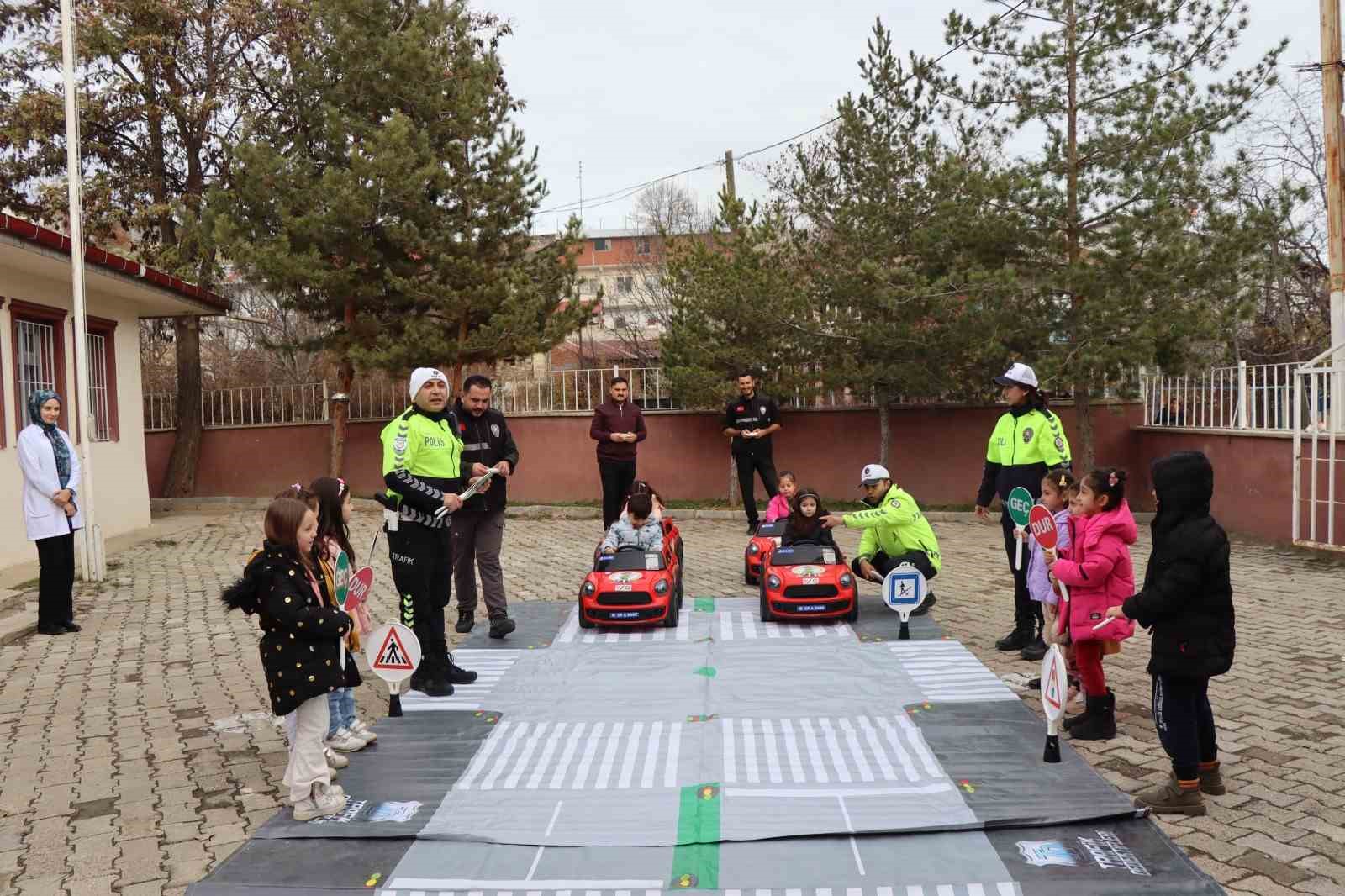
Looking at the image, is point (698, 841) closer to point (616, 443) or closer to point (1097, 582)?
point (1097, 582)

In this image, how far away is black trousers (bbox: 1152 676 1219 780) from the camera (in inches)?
166

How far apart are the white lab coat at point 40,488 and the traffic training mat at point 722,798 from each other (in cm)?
387

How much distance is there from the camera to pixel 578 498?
1703 cm

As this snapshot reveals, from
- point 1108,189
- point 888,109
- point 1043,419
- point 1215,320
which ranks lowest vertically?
point 1043,419

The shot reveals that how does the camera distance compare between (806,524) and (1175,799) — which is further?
(806,524)

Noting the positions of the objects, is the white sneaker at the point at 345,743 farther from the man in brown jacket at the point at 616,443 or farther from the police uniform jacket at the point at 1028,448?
the man in brown jacket at the point at 616,443

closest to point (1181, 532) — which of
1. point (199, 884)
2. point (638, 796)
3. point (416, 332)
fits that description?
point (638, 796)

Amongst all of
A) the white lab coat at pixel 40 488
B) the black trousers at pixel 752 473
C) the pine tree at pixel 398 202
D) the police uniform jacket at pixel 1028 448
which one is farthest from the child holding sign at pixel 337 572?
the pine tree at pixel 398 202

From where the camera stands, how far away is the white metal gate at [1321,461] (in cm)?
1033

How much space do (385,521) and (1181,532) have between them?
4.11m

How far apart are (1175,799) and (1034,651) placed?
2.41m

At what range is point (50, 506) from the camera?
7895 millimetres

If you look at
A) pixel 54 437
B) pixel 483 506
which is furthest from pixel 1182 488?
pixel 54 437

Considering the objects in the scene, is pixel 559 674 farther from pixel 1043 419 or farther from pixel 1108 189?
pixel 1108 189
